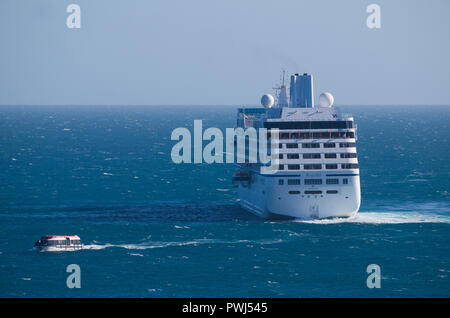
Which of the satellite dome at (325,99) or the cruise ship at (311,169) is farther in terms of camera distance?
the satellite dome at (325,99)

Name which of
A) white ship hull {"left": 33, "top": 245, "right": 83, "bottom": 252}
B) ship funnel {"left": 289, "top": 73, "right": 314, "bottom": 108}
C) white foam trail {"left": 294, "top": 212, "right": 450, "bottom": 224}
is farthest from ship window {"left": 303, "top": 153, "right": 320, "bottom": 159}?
white ship hull {"left": 33, "top": 245, "right": 83, "bottom": 252}

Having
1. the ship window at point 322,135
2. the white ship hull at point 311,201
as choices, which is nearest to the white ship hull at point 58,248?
the white ship hull at point 311,201

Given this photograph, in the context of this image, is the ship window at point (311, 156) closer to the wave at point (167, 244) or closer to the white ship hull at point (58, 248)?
the wave at point (167, 244)

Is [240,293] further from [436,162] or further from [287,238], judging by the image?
[436,162]

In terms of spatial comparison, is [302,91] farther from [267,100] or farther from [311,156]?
[267,100]

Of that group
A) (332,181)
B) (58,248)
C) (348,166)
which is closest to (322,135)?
(348,166)

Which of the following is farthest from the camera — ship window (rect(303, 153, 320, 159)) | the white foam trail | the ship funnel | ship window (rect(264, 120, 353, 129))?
the ship funnel

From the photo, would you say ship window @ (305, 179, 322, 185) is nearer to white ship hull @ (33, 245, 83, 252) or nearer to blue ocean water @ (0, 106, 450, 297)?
blue ocean water @ (0, 106, 450, 297)
